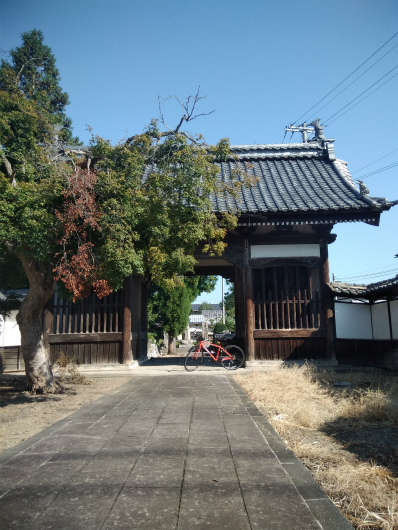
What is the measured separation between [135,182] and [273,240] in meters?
5.46

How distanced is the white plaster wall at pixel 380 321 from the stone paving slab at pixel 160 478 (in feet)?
19.1

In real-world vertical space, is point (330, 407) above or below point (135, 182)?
below

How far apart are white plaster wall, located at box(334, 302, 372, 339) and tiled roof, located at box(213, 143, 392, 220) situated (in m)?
2.63

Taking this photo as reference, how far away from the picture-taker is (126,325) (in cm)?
1017

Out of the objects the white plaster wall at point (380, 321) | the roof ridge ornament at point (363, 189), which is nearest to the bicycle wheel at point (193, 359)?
the white plaster wall at point (380, 321)

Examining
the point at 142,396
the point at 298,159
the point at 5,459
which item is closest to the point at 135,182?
the point at 142,396

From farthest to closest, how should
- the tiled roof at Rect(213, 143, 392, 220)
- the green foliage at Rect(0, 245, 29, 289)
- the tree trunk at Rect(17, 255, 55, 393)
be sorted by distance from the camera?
the tiled roof at Rect(213, 143, 392, 220)
the green foliage at Rect(0, 245, 29, 289)
the tree trunk at Rect(17, 255, 55, 393)

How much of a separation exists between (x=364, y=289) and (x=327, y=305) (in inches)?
43.6

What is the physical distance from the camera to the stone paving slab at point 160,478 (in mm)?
2520

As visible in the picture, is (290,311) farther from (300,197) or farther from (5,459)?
(5,459)

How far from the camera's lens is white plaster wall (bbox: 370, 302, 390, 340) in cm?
980

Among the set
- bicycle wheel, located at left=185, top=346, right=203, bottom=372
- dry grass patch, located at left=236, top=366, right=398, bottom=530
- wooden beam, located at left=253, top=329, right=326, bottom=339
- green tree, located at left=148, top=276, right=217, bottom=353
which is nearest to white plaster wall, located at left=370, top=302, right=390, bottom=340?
dry grass patch, located at left=236, top=366, right=398, bottom=530

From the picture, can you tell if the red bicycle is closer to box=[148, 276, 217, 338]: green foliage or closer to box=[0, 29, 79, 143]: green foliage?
box=[148, 276, 217, 338]: green foliage

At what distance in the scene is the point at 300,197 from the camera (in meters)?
10.6
